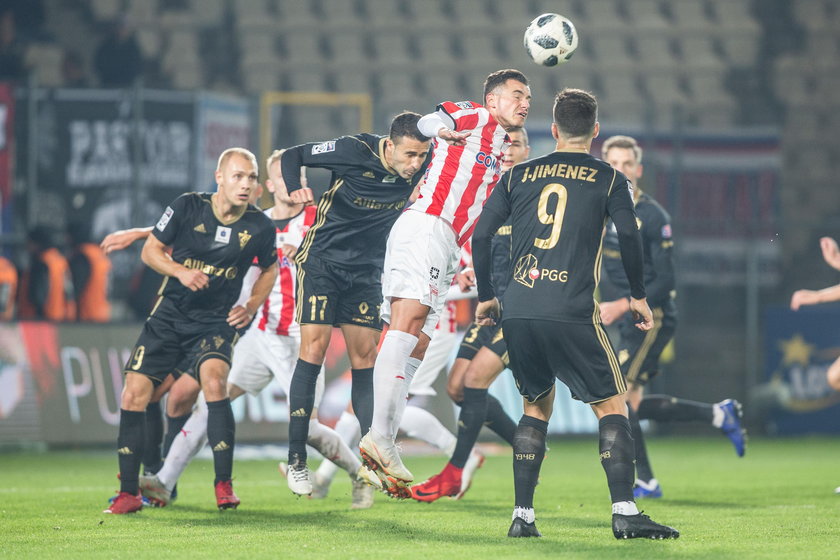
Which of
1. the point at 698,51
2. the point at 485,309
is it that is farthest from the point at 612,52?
the point at 485,309

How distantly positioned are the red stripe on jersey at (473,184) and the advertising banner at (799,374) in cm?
884

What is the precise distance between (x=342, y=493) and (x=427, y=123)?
127 inches

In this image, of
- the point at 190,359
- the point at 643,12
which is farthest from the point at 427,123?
the point at 643,12

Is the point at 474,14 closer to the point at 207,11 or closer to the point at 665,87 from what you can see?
the point at 665,87

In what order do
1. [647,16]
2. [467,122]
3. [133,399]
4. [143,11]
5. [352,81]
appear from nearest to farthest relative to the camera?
[467,122] → [133,399] → [143,11] → [352,81] → [647,16]

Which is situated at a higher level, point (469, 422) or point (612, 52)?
point (612, 52)

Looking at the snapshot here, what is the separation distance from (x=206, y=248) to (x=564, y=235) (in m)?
2.57

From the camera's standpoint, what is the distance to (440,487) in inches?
312

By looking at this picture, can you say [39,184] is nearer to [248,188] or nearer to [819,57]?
[248,188]

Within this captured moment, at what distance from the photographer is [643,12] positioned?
1997 cm

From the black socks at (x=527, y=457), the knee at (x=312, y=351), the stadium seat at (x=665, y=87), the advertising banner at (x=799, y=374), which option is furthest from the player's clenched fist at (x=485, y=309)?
the stadium seat at (x=665, y=87)

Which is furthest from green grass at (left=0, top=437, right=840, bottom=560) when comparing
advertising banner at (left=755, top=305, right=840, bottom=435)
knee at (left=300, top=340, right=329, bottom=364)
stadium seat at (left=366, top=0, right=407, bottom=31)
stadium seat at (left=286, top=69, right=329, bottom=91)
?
stadium seat at (left=366, top=0, right=407, bottom=31)

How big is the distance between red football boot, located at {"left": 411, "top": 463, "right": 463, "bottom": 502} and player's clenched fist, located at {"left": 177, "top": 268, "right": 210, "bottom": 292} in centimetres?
185

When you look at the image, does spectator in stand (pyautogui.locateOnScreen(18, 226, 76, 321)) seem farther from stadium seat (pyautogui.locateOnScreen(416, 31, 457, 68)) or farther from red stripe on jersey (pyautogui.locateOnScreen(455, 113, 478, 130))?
red stripe on jersey (pyautogui.locateOnScreen(455, 113, 478, 130))
